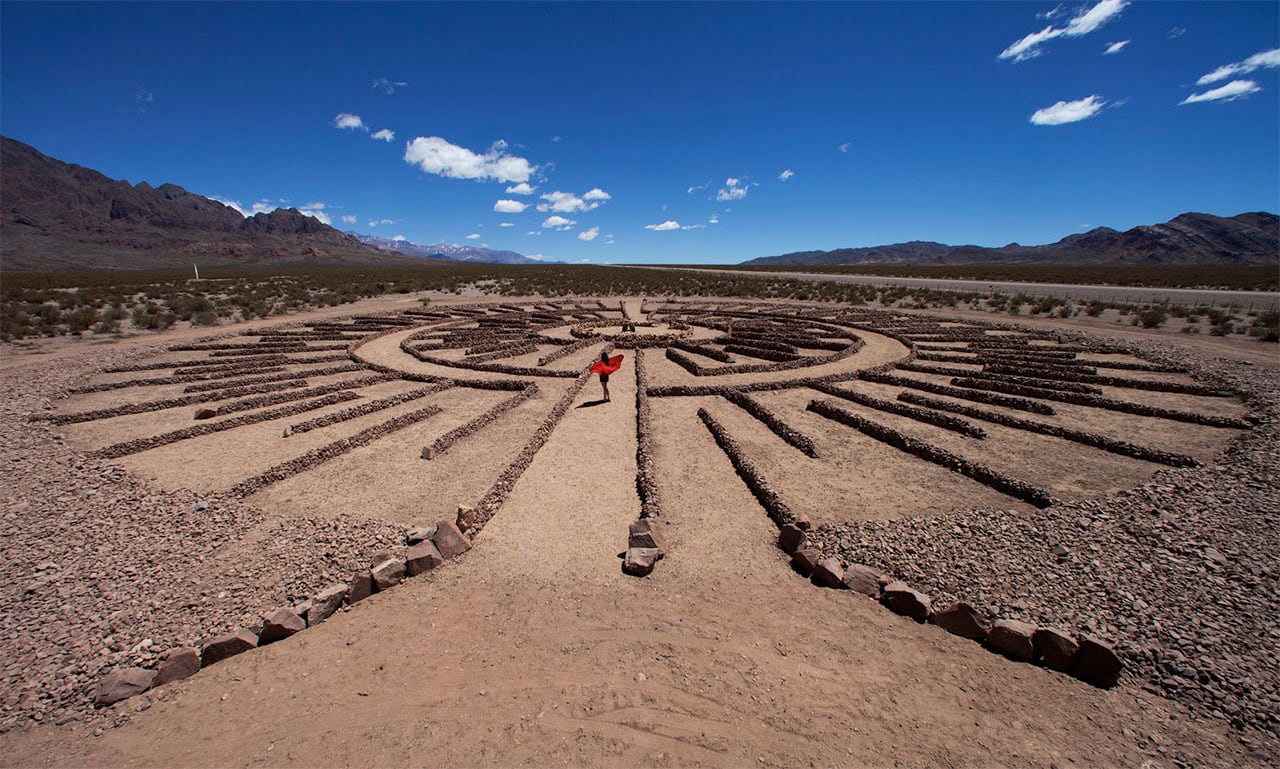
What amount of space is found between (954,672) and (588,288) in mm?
61487

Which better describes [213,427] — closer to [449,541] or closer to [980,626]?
[449,541]

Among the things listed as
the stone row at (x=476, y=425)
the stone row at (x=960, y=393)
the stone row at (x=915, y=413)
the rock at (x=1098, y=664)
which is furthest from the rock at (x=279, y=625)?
the stone row at (x=960, y=393)

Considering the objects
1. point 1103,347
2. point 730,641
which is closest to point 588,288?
point 1103,347

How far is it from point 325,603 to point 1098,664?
9680mm

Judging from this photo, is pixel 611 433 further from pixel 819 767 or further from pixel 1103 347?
pixel 1103 347

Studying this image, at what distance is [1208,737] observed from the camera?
4875 millimetres

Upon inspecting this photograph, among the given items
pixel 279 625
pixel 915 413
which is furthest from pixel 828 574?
pixel 915 413

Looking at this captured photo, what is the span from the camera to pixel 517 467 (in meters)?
11.2

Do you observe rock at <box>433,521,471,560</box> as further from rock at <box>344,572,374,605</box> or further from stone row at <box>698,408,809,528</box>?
stone row at <box>698,408,809,528</box>

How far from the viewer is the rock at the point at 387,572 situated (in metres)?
7.30

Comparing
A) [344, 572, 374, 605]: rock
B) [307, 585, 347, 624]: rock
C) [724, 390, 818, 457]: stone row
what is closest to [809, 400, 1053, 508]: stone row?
[724, 390, 818, 457]: stone row

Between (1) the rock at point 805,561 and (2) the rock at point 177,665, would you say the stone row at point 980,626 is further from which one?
(2) the rock at point 177,665

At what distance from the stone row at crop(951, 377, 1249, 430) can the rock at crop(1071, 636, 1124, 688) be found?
13707 millimetres

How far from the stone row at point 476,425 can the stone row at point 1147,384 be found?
19092 mm
